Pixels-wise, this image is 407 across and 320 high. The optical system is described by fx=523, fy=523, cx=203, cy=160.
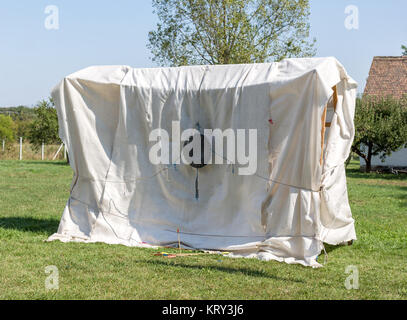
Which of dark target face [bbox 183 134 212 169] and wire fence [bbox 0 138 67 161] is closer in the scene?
dark target face [bbox 183 134 212 169]

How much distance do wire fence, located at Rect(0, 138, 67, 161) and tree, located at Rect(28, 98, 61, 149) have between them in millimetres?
625

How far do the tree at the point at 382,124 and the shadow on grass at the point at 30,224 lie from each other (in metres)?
15.8

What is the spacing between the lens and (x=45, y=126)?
35219 mm

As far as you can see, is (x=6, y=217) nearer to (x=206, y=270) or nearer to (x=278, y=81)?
(x=206, y=270)

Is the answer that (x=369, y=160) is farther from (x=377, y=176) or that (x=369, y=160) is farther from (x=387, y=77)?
(x=387, y=77)

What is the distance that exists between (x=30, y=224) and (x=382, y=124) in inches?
667

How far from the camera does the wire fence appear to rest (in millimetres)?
33938

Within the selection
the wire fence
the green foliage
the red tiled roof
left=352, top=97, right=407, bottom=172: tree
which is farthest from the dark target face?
the green foliage

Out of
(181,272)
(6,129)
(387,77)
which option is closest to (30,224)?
(181,272)

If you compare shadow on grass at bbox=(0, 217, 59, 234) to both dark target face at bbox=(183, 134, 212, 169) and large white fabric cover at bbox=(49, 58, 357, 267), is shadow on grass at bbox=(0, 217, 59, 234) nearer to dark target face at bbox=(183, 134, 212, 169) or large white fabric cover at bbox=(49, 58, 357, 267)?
large white fabric cover at bbox=(49, 58, 357, 267)

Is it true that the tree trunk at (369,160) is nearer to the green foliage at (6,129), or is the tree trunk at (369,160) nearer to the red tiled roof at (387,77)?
the red tiled roof at (387,77)
